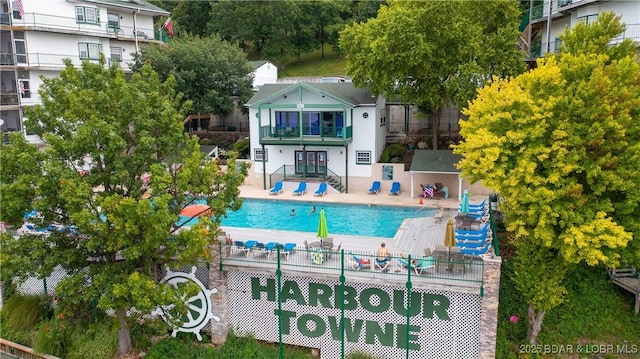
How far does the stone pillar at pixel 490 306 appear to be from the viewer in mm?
15219

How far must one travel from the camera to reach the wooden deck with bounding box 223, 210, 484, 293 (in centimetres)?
1572

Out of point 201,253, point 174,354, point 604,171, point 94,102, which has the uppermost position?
point 94,102

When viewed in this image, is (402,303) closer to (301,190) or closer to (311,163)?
(301,190)

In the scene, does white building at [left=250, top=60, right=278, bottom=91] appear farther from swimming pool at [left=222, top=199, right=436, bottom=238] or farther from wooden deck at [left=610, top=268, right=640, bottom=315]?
wooden deck at [left=610, top=268, right=640, bottom=315]

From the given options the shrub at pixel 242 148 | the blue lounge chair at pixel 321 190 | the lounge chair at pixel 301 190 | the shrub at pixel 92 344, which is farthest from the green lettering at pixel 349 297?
the shrub at pixel 242 148

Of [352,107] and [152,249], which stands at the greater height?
[352,107]

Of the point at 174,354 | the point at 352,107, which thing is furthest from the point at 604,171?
the point at 352,107

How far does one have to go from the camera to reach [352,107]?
31484 millimetres

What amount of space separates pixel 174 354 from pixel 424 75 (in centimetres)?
2016

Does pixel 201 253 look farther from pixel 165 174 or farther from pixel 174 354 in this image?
pixel 174 354

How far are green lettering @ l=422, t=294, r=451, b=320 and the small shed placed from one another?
1351 cm

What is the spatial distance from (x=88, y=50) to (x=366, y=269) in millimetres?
30248

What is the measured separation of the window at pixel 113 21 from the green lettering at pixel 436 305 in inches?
1340

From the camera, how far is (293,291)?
1731cm
